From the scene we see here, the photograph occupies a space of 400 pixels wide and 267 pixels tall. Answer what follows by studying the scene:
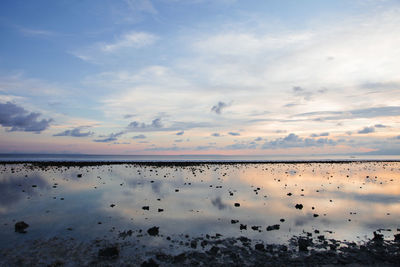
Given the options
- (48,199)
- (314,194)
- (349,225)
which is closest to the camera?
(349,225)

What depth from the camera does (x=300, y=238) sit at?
50.3 feet

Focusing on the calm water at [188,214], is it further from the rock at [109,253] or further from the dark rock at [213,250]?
the dark rock at [213,250]

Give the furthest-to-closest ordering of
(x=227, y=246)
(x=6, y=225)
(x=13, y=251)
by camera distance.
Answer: (x=6, y=225) < (x=227, y=246) < (x=13, y=251)

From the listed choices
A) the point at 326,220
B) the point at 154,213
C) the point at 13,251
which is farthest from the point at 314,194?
the point at 13,251

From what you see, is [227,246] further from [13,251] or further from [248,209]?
[13,251]

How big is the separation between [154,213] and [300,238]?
11.4 meters

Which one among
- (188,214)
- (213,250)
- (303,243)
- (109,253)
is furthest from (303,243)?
(109,253)

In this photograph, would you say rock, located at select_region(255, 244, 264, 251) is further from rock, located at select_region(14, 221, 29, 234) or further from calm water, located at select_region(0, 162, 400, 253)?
rock, located at select_region(14, 221, 29, 234)

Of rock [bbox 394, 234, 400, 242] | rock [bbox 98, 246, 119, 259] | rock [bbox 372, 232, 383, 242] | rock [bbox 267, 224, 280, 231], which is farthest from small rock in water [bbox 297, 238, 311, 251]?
rock [bbox 98, 246, 119, 259]

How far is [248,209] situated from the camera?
75.0ft

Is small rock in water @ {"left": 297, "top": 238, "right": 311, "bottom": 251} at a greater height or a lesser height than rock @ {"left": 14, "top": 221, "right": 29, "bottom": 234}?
lesser

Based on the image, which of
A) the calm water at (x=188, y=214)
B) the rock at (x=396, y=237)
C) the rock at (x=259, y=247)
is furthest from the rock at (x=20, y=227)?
the rock at (x=396, y=237)

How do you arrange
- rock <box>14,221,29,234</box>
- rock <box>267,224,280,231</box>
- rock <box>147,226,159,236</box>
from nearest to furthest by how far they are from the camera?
rock <box>147,226,159,236</box> → rock <box>14,221,29,234</box> → rock <box>267,224,280,231</box>

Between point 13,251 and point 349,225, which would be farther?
point 349,225
